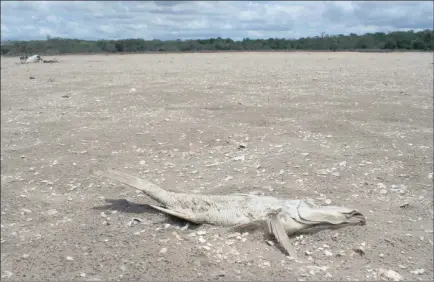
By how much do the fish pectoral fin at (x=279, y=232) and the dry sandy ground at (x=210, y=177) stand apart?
4.0 inches

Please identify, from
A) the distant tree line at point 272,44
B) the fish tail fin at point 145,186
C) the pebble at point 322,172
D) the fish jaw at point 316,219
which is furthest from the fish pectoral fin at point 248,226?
the distant tree line at point 272,44

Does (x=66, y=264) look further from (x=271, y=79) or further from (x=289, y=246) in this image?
(x=271, y=79)

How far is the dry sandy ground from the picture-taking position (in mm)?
4359

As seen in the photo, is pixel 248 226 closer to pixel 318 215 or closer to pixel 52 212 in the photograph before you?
pixel 318 215

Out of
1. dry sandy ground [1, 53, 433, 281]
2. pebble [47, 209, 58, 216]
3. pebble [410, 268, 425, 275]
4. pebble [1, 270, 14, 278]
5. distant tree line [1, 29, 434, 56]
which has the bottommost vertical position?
pebble [1, 270, 14, 278]

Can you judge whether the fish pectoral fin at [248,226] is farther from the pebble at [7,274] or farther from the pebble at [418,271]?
the pebble at [7,274]

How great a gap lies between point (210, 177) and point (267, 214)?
1.84 meters

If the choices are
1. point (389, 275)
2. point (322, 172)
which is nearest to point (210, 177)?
point (322, 172)

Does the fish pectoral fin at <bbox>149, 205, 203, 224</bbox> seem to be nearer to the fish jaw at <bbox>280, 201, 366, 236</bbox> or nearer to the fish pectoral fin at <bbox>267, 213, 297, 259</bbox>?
the fish pectoral fin at <bbox>267, 213, 297, 259</bbox>

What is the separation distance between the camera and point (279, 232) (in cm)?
457

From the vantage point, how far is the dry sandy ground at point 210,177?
4.36m

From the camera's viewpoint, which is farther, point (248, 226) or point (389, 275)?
point (248, 226)

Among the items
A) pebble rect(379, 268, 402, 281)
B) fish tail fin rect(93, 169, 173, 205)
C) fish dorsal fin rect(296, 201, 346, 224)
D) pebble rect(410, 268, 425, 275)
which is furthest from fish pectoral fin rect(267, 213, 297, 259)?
fish tail fin rect(93, 169, 173, 205)

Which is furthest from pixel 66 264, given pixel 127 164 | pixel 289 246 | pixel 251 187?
pixel 127 164
